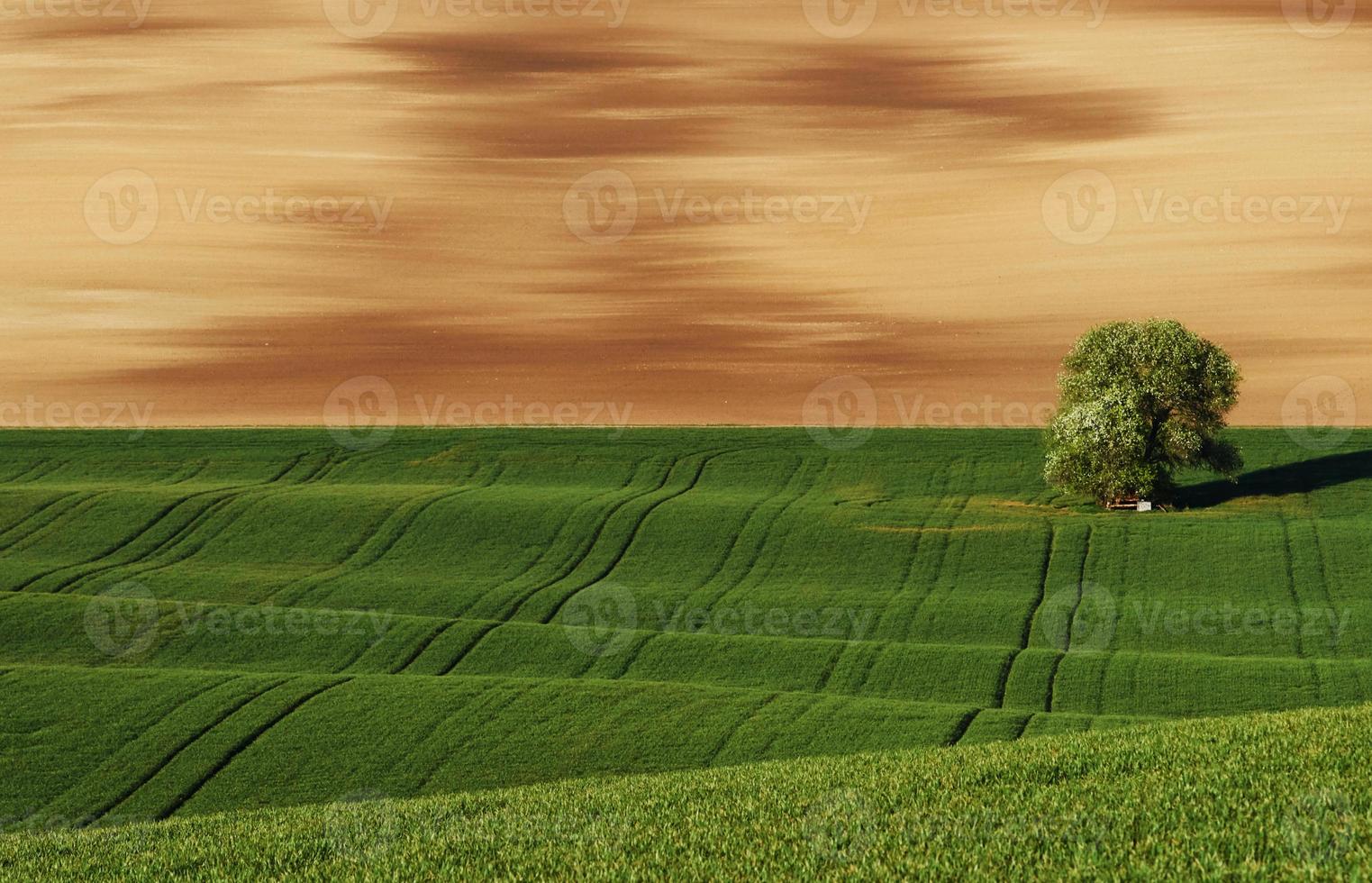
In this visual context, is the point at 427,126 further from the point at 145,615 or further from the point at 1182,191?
the point at 145,615

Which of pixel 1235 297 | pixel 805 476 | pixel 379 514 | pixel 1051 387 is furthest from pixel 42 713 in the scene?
pixel 1235 297

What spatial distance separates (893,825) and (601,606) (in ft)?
117

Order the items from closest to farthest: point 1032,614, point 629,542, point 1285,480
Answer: point 1032,614
point 629,542
point 1285,480

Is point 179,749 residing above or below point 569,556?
below

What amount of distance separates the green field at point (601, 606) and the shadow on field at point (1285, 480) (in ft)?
0.88

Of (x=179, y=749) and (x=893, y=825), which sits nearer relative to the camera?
(x=893, y=825)

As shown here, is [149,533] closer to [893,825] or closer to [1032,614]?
[1032,614]

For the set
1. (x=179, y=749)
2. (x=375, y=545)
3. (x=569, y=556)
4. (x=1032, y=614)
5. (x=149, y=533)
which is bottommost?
(x=179, y=749)

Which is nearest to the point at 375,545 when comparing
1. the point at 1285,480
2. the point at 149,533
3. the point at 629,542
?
the point at 149,533

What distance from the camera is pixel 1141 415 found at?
6322 cm

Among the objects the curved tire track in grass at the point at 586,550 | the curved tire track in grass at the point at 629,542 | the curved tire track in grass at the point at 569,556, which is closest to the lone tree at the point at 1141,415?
the curved tire track in grass at the point at 629,542

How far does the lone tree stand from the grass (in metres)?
39.3

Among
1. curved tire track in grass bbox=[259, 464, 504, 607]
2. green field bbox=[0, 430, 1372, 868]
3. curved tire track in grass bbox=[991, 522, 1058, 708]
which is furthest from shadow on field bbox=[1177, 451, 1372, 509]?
curved tire track in grass bbox=[259, 464, 504, 607]

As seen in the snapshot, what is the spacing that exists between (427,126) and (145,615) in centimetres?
6497
